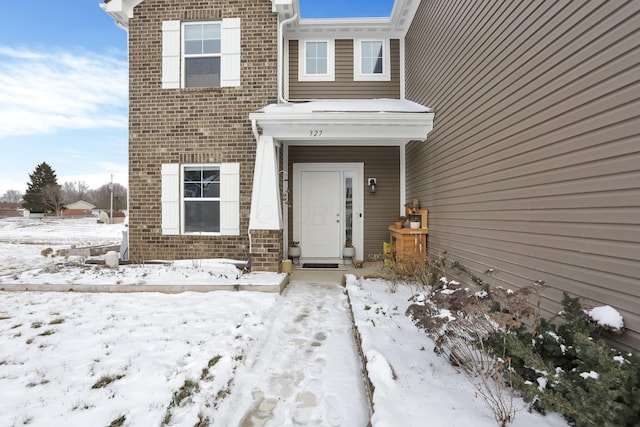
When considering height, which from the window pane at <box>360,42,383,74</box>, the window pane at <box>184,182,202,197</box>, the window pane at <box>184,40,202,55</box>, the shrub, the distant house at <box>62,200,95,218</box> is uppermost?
the window pane at <box>360,42,383,74</box>

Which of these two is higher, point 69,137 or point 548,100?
point 69,137

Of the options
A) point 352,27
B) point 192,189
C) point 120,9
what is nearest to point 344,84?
point 352,27

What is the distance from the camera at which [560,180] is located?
249 cm

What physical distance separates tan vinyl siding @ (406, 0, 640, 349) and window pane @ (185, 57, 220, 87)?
4371 millimetres

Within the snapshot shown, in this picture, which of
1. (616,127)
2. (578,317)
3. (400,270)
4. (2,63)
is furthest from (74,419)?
(2,63)

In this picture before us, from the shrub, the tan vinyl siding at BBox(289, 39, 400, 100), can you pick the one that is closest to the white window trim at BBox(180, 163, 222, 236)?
the tan vinyl siding at BBox(289, 39, 400, 100)

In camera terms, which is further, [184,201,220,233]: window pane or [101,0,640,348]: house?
[184,201,220,233]: window pane

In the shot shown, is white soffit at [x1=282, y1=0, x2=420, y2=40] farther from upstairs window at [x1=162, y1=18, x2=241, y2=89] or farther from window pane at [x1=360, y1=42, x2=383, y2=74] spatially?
upstairs window at [x1=162, y1=18, x2=241, y2=89]

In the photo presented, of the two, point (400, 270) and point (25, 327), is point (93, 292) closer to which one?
point (25, 327)

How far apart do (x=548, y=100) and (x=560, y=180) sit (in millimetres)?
690

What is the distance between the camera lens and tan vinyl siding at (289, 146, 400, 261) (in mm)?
7289

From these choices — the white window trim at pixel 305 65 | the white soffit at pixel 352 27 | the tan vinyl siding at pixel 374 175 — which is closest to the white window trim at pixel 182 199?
the tan vinyl siding at pixel 374 175

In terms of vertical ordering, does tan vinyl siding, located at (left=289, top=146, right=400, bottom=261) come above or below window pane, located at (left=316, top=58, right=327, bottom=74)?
below

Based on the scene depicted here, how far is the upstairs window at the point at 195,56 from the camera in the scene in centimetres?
633
